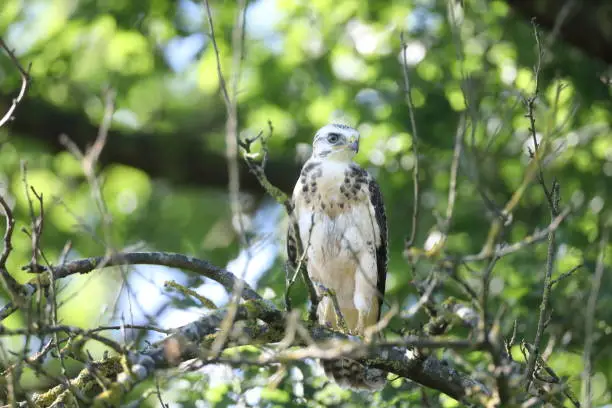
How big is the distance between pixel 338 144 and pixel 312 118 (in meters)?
3.01

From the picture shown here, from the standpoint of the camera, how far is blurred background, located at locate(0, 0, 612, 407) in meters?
8.70

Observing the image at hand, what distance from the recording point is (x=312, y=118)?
10539 mm

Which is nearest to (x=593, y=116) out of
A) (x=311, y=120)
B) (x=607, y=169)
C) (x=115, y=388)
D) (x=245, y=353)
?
(x=607, y=169)

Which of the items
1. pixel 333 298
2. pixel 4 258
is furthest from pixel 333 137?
pixel 4 258

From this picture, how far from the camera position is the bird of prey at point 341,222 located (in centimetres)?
727

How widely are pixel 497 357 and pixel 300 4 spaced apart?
7819mm

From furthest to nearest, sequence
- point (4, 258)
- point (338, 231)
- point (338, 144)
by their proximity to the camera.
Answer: point (338, 144)
point (338, 231)
point (4, 258)

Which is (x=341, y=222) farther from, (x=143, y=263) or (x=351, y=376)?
(x=143, y=263)

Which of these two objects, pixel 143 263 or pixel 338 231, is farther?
pixel 338 231

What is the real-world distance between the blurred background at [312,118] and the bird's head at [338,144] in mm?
891

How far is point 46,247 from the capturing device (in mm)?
11477

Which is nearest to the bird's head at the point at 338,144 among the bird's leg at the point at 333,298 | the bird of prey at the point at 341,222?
the bird of prey at the point at 341,222

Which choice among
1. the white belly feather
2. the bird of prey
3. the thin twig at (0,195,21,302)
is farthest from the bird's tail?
the thin twig at (0,195,21,302)

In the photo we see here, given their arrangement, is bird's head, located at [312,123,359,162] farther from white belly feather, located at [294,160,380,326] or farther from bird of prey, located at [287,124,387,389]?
white belly feather, located at [294,160,380,326]
